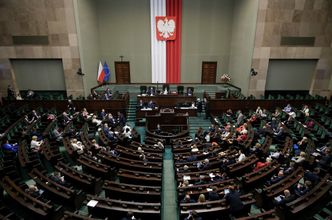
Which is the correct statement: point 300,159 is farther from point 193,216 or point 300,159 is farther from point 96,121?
point 96,121

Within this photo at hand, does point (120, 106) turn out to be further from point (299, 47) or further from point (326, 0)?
point (326, 0)

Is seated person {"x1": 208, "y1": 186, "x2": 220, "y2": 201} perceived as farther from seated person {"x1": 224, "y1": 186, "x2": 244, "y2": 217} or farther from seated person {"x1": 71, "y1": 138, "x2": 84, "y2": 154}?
seated person {"x1": 71, "y1": 138, "x2": 84, "y2": 154}

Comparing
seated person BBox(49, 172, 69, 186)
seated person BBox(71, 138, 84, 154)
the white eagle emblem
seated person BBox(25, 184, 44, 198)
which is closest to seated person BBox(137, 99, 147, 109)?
seated person BBox(71, 138, 84, 154)

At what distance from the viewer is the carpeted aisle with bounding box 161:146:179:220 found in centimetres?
583

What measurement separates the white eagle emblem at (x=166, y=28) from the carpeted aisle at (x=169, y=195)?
42.7ft

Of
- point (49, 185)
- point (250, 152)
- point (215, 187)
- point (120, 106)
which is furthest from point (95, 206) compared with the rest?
point (120, 106)

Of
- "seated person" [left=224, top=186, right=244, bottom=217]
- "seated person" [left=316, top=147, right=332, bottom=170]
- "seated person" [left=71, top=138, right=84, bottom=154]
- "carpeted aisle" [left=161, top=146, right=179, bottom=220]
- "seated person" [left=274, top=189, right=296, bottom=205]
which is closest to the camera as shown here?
"seated person" [left=224, top=186, right=244, bottom=217]

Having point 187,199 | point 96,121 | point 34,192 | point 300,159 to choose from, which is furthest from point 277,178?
point 96,121

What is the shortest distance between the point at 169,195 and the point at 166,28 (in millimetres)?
15305

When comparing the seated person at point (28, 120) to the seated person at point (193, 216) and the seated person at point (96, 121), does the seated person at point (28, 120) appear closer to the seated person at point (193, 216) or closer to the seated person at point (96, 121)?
the seated person at point (96, 121)

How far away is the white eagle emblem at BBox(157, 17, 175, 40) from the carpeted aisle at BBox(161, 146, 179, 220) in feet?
42.7

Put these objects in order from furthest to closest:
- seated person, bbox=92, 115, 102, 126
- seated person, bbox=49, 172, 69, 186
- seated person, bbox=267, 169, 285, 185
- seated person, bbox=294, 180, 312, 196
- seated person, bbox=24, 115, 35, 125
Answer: seated person, bbox=92, 115, 102, 126 < seated person, bbox=24, 115, 35, 125 < seated person, bbox=267, 169, 285, 185 < seated person, bbox=49, 172, 69, 186 < seated person, bbox=294, 180, 312, 196

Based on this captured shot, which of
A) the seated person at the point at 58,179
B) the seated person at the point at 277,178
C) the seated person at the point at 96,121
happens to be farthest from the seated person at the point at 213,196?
the seated person at the point at 96,121

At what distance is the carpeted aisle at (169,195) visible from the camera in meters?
5.83
